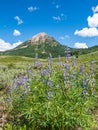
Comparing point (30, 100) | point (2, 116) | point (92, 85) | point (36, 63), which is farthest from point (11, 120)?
point (92, 85)

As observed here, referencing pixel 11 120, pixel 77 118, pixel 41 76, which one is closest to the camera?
pixel 77 118

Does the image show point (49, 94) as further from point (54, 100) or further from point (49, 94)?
point (54, 100)

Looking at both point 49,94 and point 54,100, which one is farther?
point 54,100

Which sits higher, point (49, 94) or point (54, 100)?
point (49, 94)

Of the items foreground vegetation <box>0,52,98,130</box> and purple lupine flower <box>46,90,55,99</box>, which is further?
foreground vegetation <box>0,52,98,130</box>

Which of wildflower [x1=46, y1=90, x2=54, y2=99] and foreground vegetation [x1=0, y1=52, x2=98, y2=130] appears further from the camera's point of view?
foreground vegetation [x1=0, y1=52, x2=98, y2=130]

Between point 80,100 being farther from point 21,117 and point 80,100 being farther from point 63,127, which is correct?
point 21,117

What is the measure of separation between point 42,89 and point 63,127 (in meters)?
1.19

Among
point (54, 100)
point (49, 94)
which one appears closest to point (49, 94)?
point (49, 94)

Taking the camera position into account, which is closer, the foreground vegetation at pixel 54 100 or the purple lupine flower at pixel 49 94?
the purple lupine flower at pixel 49 94

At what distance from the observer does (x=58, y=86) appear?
7617 mm

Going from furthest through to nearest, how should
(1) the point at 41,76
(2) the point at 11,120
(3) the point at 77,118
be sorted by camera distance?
1. (2) the point at 11,120
2. (1) the point at 41,76
3. (3) the point at 77,118

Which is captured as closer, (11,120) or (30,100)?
(30,100)

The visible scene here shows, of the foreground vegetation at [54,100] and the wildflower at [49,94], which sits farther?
the foreground vegetation at [54,100]
